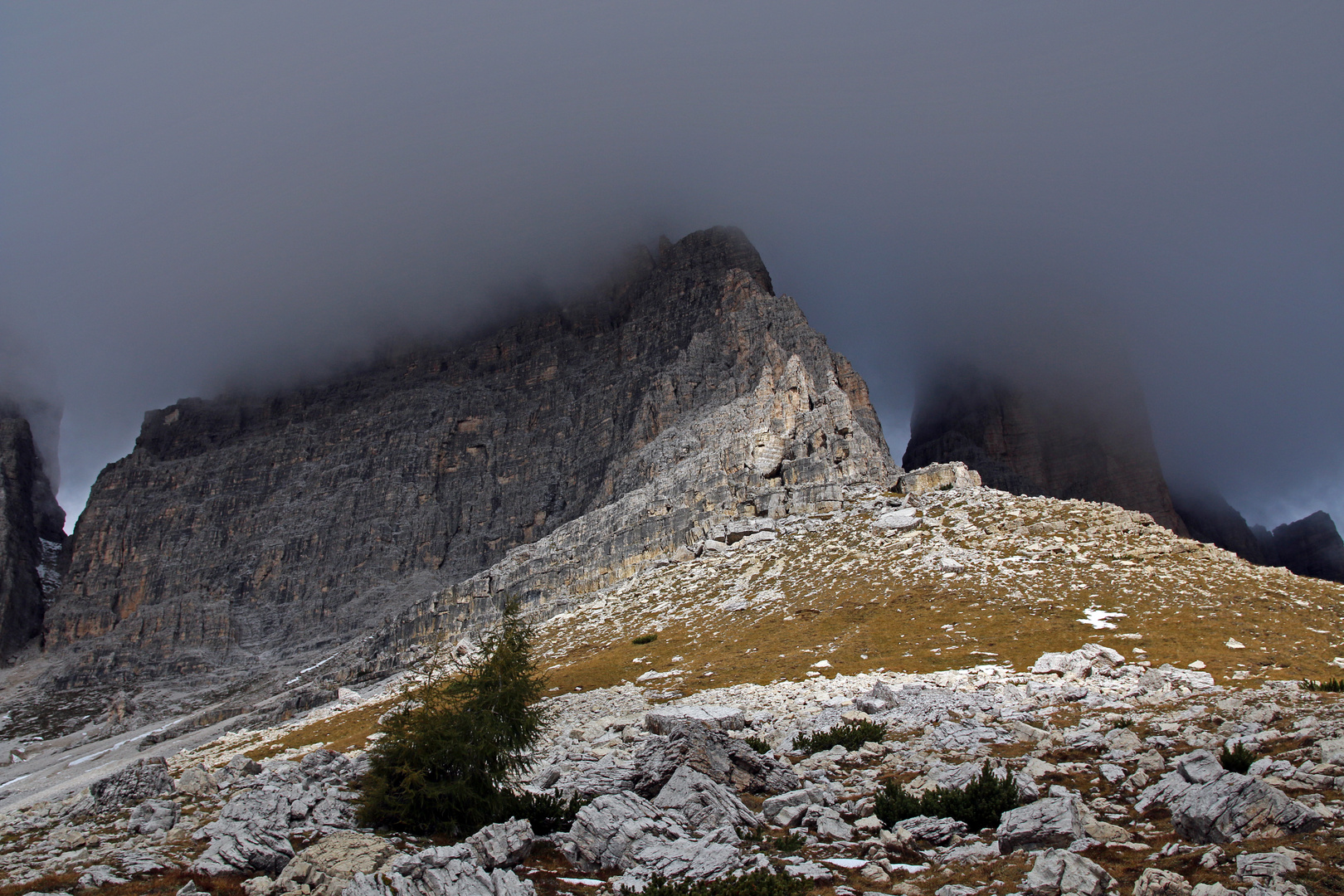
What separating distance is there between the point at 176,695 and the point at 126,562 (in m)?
68.4

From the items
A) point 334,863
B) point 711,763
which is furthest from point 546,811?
point 334,863

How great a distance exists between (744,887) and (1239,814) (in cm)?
861

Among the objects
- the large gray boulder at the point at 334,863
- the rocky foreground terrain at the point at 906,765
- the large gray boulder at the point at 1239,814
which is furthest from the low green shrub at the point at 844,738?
the large gray boulder at the point at 334,863

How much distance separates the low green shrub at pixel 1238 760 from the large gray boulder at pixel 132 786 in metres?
29.6

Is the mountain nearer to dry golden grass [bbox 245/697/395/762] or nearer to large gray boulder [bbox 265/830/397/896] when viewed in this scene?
dry golden grass [bbox 245/697/395/762]

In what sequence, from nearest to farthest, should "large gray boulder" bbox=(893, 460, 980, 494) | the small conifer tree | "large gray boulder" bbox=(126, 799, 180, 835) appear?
the small conifer tree
"large gray boulder" bbox=(126, 799, 180, 835)
"large gray boulder" bbox=(893, 460, 980, 494)

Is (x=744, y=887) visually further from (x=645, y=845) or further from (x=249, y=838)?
(x=249, y=838)

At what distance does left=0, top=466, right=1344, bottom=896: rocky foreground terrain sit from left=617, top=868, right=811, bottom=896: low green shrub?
0.71 metres

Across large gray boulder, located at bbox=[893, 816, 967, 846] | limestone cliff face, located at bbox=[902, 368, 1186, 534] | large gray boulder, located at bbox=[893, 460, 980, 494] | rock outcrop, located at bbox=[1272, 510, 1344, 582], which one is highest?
limestone cliff face, located at bbox=[902, 368, 1186, 534]

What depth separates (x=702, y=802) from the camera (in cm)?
1691

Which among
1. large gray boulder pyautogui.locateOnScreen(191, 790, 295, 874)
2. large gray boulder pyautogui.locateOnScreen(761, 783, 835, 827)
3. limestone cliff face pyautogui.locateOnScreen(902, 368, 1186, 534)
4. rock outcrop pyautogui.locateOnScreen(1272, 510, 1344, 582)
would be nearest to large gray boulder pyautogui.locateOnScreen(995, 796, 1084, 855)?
A: large gray boulder pyautogui.locateOnScreen(761, 783, 835, 827)

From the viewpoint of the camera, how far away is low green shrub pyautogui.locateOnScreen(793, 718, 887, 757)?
77.2ft

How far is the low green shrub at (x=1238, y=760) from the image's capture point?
15.0m

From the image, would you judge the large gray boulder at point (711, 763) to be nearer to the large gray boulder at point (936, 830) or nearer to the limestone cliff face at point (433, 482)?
the large gray boulder at point (936, 830)
